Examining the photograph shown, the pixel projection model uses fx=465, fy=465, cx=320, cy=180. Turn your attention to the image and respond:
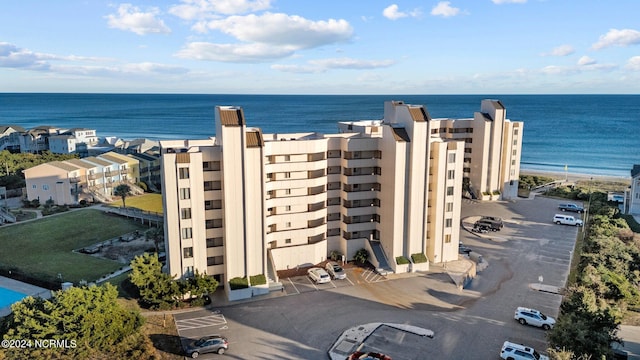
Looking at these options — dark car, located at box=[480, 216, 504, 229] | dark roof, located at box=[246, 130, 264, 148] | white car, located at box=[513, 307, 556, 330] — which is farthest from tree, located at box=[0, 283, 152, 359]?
dark car, located at box=[480, 216, 504, 229]

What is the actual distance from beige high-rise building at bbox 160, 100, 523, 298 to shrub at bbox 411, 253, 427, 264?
339 mm

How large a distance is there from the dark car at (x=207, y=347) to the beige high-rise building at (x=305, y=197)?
8.39 m

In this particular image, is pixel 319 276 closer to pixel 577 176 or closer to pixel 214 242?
pixel 214 242

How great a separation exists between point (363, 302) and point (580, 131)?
191 metres

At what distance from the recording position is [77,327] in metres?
31.2

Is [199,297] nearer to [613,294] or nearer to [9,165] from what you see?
[613,294]

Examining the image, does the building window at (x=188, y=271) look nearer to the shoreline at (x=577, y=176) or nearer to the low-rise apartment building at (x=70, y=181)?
the low-rise apartment building at (x=70, y=181)

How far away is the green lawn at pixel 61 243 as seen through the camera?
49781 millimetres

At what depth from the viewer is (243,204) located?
42062mm

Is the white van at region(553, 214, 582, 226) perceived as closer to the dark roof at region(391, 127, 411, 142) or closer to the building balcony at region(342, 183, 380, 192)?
the building balcony at region(342, 183, 380, 192)

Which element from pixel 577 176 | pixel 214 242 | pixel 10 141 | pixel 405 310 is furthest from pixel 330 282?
pixel 10 141

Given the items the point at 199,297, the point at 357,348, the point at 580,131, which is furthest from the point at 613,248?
the point at 580,131

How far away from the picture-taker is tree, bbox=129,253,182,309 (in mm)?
39406

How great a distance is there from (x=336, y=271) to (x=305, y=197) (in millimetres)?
8205
